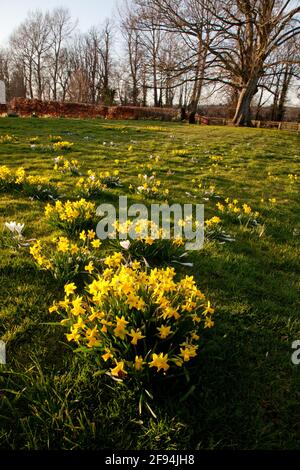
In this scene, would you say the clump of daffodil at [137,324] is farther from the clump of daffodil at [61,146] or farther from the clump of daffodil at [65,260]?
the clump of daffodil at [61,146]

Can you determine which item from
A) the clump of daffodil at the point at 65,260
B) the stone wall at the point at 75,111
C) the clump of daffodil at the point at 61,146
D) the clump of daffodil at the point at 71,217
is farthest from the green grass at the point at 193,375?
the stone wall at the point at 75,111

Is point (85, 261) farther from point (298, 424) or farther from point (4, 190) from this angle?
point (4, 190)

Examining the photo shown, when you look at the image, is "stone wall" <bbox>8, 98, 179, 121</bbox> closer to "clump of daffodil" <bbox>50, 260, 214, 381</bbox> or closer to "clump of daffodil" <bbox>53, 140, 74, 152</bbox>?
"clump of daffodil" <bbox>53, 140, 74, 152</bbox>

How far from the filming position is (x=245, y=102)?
28766 mm

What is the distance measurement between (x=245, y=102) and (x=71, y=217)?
29045mm

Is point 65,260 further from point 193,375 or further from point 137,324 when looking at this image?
point 193,375

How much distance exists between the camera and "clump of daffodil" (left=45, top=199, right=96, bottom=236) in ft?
13.3

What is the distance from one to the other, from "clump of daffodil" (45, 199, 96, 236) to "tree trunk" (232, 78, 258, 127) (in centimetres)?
2811

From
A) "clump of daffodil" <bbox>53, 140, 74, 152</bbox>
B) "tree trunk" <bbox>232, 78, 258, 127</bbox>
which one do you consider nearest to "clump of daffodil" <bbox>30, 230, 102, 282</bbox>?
"clump of daffodil" <bbox>53, 140, 74, 152</bbox>

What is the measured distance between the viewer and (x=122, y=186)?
645 cm

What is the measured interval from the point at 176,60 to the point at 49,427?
27635mm

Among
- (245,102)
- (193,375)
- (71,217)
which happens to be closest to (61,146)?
(71,217)
